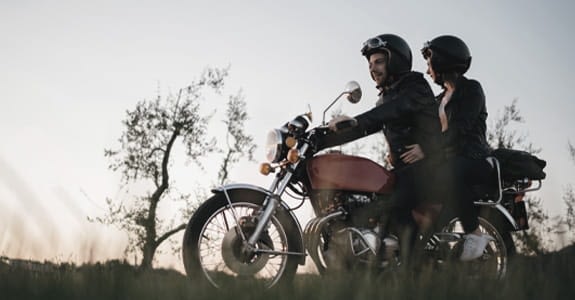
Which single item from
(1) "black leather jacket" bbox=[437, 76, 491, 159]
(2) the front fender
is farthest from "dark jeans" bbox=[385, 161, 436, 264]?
(2) the front fender

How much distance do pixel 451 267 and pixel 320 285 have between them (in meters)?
1.32

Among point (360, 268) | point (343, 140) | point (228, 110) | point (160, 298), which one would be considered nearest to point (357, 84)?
point (343, 140)

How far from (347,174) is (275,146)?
755 millimetres

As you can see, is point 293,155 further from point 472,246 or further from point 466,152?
point 472,246

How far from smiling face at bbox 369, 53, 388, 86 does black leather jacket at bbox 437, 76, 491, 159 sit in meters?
0.68

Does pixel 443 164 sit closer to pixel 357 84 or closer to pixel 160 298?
pixel 357 84

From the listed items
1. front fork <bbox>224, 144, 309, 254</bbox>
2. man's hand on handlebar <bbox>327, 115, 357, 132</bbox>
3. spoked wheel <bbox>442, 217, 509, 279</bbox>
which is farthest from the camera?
spoked wheel <bbox>442, 217, 509, 279</bbox>

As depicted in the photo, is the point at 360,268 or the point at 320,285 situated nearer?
the point at 320,285

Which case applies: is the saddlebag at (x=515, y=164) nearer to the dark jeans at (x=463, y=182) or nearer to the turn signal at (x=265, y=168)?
the dark jeans at (x=463, y=182)

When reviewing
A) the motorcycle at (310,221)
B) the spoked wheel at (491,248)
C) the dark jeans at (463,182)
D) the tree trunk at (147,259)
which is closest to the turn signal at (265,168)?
the motorcycle at (310,221)

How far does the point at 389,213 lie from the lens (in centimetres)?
659

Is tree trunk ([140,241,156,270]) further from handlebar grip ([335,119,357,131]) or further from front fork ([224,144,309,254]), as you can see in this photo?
handlebar grip ([335,119,357,131])

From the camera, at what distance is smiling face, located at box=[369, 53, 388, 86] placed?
718 centimetres

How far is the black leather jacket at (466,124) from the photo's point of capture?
680cm
